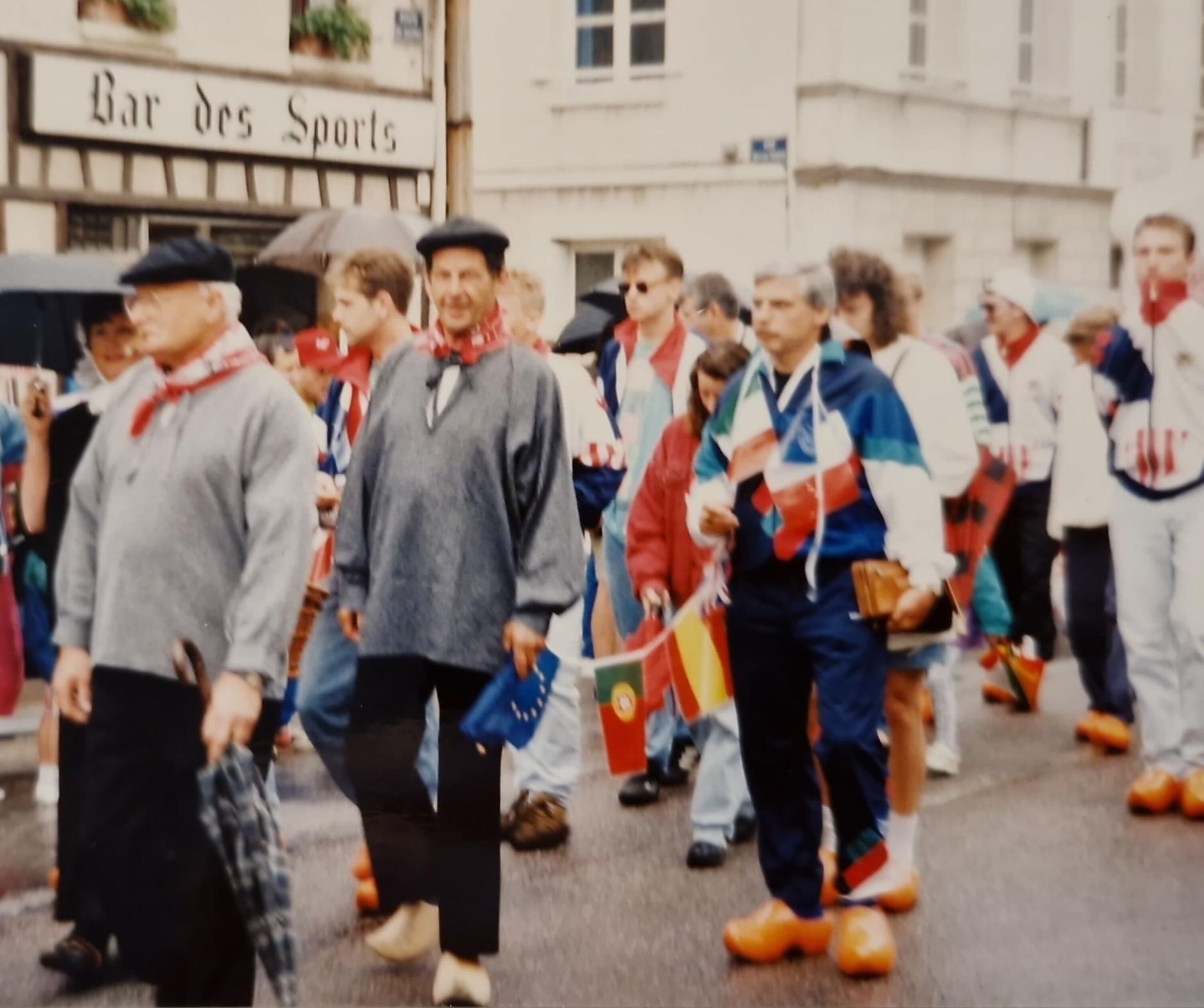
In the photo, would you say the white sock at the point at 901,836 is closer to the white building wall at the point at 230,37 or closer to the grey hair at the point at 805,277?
the grey hair at the point at 805,277

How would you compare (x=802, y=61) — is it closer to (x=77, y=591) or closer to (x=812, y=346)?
(x=812, y=346)

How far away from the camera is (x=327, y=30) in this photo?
5258mm

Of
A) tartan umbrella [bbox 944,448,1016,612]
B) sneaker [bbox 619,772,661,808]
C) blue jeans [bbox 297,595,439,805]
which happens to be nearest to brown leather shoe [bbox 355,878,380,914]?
blue jeans [bbox 297,595,439,805]

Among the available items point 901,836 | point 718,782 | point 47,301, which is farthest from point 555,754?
point 47,301

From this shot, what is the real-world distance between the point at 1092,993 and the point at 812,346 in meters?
1.58

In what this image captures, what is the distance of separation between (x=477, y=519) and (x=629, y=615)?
1938 mm

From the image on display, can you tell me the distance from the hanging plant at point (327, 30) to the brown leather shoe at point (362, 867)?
1.92 metres

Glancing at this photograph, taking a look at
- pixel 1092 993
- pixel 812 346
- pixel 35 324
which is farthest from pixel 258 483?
pixel 1092 993

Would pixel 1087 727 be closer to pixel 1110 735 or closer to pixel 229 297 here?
pixel 1110 735

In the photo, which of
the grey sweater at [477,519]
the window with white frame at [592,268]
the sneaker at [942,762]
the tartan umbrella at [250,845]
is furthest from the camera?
the sneaker at [942,762]

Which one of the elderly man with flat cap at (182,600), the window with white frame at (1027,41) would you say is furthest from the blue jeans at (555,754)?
the window with white frame at (1027,41)

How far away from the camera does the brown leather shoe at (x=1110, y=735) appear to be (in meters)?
7.68

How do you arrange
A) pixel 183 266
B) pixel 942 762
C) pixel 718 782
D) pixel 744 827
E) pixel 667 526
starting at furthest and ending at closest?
pixel 942 762, pixel 744 827, pixel 718 782, pixel 667 526, pixel 183 266

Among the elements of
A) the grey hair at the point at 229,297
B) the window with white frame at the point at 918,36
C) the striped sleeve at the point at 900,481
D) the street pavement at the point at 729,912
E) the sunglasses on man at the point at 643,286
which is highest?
the window with white frame at the point at 918,36
